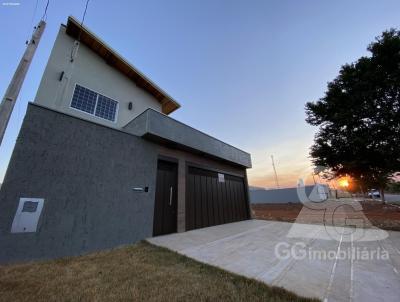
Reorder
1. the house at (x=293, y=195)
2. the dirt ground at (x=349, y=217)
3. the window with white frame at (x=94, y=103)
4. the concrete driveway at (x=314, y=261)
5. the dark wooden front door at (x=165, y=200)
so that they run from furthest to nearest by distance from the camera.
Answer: the house at (x=293, y=195) < the dirt ground at (x=349, y=217) < the window with white frame at (x=94, y=103) < the dark wooden front door at (x=165, y=200) < the concrete driveway at (x=314, y=261)

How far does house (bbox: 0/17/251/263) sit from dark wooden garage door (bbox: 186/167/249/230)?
46 millimetres

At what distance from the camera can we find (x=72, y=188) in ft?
13.0

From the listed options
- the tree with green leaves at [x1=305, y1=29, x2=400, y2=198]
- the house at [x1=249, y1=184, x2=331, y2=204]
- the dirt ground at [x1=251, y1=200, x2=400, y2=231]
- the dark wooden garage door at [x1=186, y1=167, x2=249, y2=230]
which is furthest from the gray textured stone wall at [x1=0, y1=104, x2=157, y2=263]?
the house at [x1=249, y1=184, x2=331, y2=204]

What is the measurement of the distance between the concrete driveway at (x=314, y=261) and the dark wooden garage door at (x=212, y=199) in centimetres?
153


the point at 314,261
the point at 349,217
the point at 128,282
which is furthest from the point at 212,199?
the point at 349,217

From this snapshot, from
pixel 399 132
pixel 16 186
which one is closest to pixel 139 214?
pixel 16 186

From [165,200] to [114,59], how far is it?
22.1ft

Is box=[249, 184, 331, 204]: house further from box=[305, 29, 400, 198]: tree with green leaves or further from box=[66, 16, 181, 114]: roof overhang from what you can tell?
box=[66, 16, 181, 114]: roof overhang

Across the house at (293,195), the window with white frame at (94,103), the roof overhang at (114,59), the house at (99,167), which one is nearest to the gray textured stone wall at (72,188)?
the house at (99,167)

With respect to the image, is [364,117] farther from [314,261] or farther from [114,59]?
[114,59]

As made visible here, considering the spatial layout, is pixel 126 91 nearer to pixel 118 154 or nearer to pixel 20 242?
pixel 118 154

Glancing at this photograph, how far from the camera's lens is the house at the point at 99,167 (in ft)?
11.3

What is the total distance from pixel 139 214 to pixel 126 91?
5.81 m

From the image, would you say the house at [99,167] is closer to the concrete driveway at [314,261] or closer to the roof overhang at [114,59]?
the roof overhang at [114,59]
